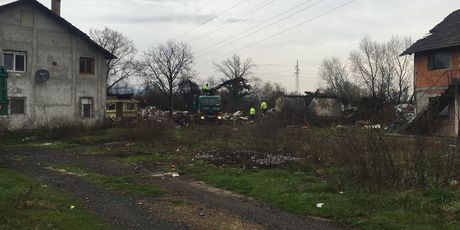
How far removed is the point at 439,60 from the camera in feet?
96.2

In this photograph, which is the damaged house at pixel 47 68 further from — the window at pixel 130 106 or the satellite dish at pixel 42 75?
the window at pixel 130 106

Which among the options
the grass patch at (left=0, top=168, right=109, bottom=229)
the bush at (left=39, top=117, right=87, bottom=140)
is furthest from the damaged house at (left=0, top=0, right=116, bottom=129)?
the grass patch at (left=0, top=168, right=109, bottom=229)

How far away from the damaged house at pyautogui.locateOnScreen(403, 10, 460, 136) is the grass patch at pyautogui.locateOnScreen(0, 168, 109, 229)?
22.1 m

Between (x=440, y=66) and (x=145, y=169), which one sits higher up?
(x=440, y=66)

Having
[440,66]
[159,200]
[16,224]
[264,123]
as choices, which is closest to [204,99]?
[440,66]

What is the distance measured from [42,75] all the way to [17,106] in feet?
8.25

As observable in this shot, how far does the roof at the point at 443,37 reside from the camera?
92.6 feet

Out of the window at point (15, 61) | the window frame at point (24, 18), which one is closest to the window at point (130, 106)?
the window at point (15, 61)

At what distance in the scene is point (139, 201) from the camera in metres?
9.24

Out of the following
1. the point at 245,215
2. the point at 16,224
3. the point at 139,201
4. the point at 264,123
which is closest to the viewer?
the point at 16,224

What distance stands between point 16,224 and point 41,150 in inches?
563

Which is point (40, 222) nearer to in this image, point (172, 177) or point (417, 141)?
point (172, 177)

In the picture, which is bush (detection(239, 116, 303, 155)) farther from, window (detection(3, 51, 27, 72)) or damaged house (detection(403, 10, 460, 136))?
window (detection(3, 51, 27, 72))

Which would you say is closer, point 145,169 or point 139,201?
point 139,201
